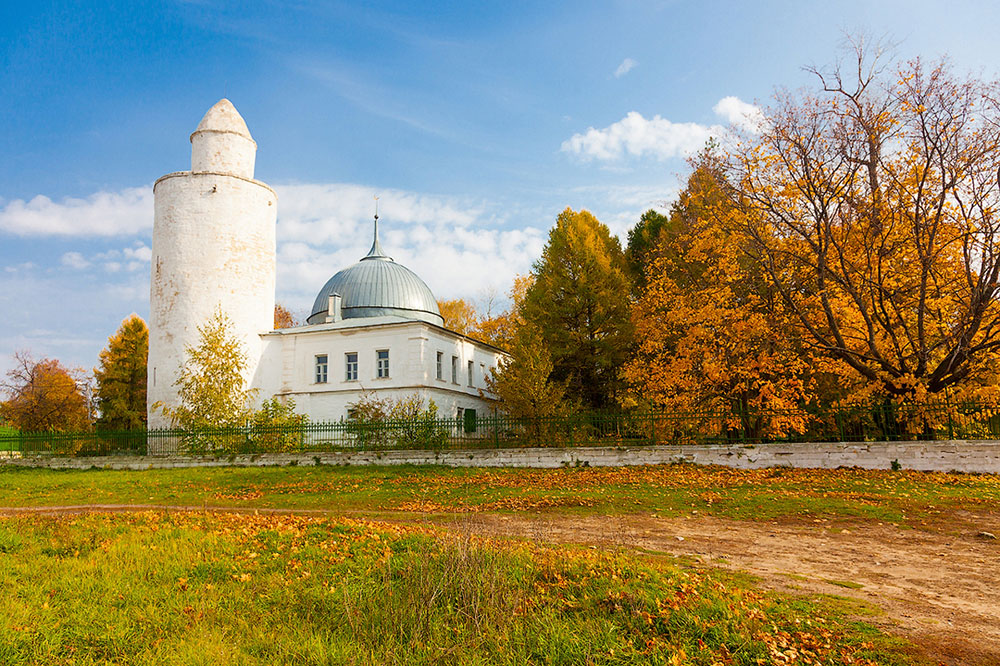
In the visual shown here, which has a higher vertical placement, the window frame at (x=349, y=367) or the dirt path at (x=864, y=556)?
the window frame at (x=349, y=367)

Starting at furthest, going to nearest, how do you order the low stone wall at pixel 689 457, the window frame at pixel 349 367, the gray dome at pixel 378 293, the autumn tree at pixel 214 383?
the gray dome at pixel 378 293 < the window frame at pixel 349 367 < the autumn tree at pixel 214 383 < the low stone wall at pixel 689 457

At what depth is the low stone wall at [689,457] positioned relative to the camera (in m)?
16.9

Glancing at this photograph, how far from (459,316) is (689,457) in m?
32.0

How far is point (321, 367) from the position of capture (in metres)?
33.1

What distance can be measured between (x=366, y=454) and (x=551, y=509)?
1154 centimetres

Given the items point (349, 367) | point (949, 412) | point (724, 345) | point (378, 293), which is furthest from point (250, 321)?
point (949, 412)

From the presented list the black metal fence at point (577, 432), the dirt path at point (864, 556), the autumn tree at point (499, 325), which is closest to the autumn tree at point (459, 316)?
the autumn tree at point (499, 325)

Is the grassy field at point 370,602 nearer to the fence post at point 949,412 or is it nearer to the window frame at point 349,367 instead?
the fence post at point 949,412

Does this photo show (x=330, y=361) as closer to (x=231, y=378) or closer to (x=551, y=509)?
(x=231, y=378)

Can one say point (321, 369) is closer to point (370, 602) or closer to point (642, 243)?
point (642, 243)

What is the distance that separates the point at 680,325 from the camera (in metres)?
23.0

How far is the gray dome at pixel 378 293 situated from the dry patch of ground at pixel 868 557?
28.4m

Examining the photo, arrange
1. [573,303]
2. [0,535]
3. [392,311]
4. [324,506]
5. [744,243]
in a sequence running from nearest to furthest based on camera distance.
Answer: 1. [0,535]
2. [324,506]
3. [744,243]
4. [573,303]
5. [392,311]

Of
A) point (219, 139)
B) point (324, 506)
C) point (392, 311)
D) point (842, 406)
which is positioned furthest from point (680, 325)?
point (219, 139)
